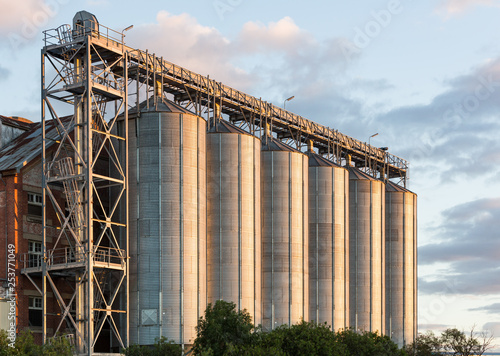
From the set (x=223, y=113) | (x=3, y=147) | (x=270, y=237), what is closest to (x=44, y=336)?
(x=3, y=147)

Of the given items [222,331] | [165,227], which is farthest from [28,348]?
[165,227]

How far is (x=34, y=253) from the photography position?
226 feet

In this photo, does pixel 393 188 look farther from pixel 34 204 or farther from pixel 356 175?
pixel 34 204

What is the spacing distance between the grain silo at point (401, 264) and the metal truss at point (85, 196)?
2009 inches

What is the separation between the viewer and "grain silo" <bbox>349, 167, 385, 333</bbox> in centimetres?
10200

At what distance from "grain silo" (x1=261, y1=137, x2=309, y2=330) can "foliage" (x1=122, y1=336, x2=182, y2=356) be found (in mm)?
20734

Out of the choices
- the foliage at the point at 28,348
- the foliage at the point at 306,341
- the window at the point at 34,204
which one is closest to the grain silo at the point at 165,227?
the window at the point at 34,204

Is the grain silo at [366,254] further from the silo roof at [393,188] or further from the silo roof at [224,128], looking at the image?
the silo roof at [224,128]

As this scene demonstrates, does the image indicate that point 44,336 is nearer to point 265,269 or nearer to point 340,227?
point 265,269

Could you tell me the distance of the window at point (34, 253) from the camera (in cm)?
6850

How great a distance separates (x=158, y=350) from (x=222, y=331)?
17.9 ft

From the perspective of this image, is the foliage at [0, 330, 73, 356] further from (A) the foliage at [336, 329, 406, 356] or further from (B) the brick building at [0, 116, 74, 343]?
(A) the foliage at [336, 329, 406, 356]

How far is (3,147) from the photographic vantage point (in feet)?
257

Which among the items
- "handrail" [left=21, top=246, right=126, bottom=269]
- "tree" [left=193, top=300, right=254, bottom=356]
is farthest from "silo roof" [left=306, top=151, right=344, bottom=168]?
"tree" [left=193, top=300, right=254, bottom=356]
